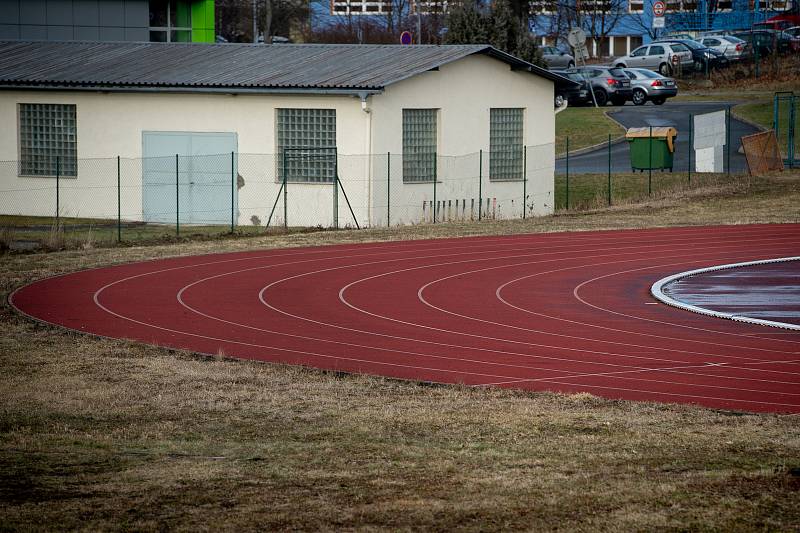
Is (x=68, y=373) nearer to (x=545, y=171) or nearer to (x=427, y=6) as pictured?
(x=545, y=171)

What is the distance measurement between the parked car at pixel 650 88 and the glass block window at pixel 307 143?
3106 centimetres

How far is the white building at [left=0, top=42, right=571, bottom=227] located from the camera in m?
33.3

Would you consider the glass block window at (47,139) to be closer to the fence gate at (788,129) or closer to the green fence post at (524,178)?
the green fence post at (524,178)

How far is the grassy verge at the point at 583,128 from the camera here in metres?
53.9

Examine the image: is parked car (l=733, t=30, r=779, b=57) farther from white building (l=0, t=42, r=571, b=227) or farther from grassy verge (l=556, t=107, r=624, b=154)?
white building (l=0, t=42, r=571, b=227)

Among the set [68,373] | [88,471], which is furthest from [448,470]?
[68,373]

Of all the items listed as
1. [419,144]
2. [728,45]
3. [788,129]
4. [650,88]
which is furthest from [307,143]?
[728,45]

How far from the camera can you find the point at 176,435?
11359 mm

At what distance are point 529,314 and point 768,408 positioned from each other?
6624 millimetres

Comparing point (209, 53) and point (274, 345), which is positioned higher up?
point (209, 53)

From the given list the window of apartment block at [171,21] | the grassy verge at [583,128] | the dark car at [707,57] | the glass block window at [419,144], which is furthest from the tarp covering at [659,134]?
the dark car at [707,57]

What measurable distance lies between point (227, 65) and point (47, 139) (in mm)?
5259

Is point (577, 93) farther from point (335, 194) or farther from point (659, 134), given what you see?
point (335, 194)

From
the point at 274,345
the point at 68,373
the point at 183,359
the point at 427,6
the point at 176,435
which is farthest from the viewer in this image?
the point at 427,6
